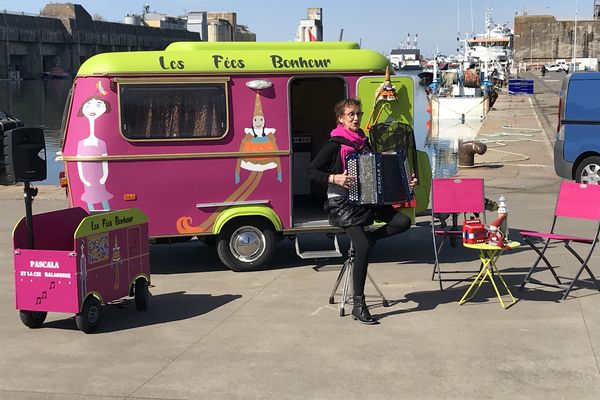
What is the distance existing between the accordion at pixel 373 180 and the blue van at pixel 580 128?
8.89 meters

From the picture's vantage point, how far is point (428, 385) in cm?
572

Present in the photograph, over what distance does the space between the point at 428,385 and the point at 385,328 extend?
1.42 m

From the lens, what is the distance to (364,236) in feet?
23.5

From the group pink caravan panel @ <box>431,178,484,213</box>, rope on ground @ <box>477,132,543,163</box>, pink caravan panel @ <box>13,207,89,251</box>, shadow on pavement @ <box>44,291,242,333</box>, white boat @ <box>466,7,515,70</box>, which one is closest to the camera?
shadow on pavement @ <box>44,291,242,333</box>

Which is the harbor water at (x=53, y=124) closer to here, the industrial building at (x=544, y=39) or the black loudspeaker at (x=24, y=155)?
the black loudspeaker at (x=24, y=155)

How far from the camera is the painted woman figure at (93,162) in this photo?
357 inches

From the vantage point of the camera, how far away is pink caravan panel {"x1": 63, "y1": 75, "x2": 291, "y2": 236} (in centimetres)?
913

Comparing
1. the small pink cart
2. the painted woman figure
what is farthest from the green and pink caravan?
the small pink cart

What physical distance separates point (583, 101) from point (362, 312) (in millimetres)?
9371

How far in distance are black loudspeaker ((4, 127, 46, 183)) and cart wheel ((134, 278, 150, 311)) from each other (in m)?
1.43

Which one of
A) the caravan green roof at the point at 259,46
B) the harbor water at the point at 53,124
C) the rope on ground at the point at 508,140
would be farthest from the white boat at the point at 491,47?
the caravan green roof at the point at 259,46

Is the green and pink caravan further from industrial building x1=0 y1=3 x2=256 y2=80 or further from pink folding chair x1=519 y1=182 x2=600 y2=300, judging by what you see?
industrial building x1=0 y1=3 x2=256 y2=80

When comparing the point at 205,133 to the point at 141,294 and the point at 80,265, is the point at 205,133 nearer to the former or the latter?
the point at 141,294

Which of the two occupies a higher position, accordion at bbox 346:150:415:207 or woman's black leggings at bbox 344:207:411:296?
accordion at bbox 346:150:415:207
